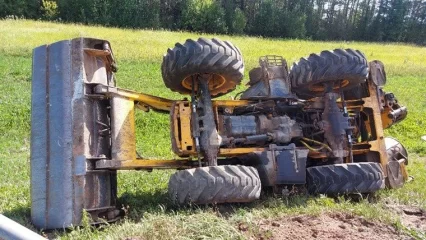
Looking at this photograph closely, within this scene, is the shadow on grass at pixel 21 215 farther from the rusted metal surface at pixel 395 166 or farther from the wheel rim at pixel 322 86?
the rusted metal surface at pixel 395 166

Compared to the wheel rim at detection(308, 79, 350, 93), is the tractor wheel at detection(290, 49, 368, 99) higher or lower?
higher

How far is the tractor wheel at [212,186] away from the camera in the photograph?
4797 millimetres

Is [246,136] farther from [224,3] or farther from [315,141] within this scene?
[224,3]

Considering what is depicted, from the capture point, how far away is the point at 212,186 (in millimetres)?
4789

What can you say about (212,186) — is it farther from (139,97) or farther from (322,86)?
(322,86)

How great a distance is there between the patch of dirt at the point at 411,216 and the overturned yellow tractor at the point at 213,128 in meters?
0.37

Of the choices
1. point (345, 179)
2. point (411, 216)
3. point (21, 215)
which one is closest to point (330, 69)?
point (345, 179)

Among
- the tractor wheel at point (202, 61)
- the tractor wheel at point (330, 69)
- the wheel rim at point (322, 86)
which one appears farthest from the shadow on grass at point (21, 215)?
the wheel rim at point (322, 86)

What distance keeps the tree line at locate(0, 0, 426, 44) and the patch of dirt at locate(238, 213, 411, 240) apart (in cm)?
5326

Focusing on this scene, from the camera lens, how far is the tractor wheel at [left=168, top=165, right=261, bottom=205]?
4797mm

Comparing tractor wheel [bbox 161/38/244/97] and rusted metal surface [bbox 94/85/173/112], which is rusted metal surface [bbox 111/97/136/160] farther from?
tractor wheel [bbox 161/38/244/97]

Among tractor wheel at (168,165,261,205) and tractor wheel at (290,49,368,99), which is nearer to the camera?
tractor wheel at (168,165,261,205)

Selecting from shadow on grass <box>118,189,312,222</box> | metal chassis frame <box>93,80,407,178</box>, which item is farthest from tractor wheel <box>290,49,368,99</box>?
shadow on grass <box>118,189,312,222</box>

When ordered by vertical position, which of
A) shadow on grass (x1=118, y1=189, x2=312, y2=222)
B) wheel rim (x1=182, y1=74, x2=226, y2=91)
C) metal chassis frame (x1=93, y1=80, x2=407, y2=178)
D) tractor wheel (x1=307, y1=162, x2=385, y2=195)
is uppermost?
wheel rim (x1=182, y1=74, x2=226, y2=91)
